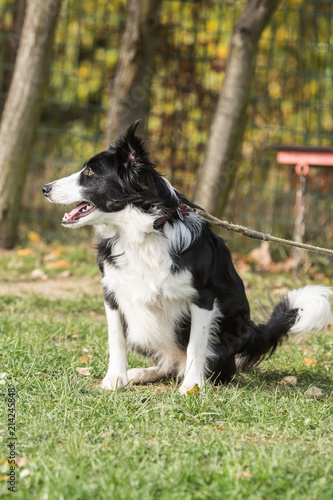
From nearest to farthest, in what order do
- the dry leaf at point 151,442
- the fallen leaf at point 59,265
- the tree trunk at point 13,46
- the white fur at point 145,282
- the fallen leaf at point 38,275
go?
the dry leaf at point 151,442, the white fur at point 145,282, the fallen leaf at point 38,275, the fallen leaf at point 59,265, the tree trunk at point 13,46

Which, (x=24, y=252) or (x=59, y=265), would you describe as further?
(x=24, y=252)

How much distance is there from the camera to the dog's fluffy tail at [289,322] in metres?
3.52

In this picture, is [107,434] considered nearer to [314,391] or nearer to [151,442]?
[151,442]

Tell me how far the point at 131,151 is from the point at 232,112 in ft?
12.5

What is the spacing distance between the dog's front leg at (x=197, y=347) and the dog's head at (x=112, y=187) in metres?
0.63

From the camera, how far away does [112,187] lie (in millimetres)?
3174

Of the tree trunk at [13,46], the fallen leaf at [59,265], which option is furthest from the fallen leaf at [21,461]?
the tree trunk at [13,46]

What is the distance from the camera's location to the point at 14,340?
3.81 m

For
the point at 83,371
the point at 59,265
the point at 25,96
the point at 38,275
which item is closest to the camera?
the point at 83,371

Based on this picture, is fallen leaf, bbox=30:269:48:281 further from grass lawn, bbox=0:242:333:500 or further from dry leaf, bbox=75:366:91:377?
dry leaf, bbox=75:366:91:377

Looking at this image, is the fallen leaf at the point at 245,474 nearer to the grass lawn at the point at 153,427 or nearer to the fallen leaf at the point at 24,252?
the grass lawn at the point at 153,427

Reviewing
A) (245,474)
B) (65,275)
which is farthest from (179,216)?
(65,275)

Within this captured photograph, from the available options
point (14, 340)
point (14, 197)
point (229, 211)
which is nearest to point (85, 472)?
point (14, 340)

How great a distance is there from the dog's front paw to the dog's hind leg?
0.15 meters
